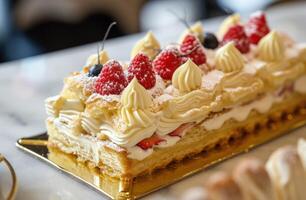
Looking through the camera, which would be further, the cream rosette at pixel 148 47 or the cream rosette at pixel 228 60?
the cream rosette at pixel 148 47

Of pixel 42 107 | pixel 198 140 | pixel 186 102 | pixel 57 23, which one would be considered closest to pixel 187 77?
pixel 186 102

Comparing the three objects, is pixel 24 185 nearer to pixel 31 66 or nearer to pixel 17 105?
pixel 17 105

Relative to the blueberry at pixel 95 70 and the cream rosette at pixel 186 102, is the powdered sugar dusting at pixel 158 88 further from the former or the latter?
the blueberry at pixel 95 70

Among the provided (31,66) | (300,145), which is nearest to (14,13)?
(31,66)

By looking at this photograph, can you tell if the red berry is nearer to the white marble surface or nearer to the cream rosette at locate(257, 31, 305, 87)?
the white marble surface

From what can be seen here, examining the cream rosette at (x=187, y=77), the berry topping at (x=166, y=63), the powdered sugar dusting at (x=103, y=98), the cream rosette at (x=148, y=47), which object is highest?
the cream rosette at (x=148, y=47)


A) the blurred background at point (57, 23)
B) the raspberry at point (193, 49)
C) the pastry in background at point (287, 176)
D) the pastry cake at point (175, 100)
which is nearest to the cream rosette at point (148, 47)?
the pastry cake at point (175, 100)
